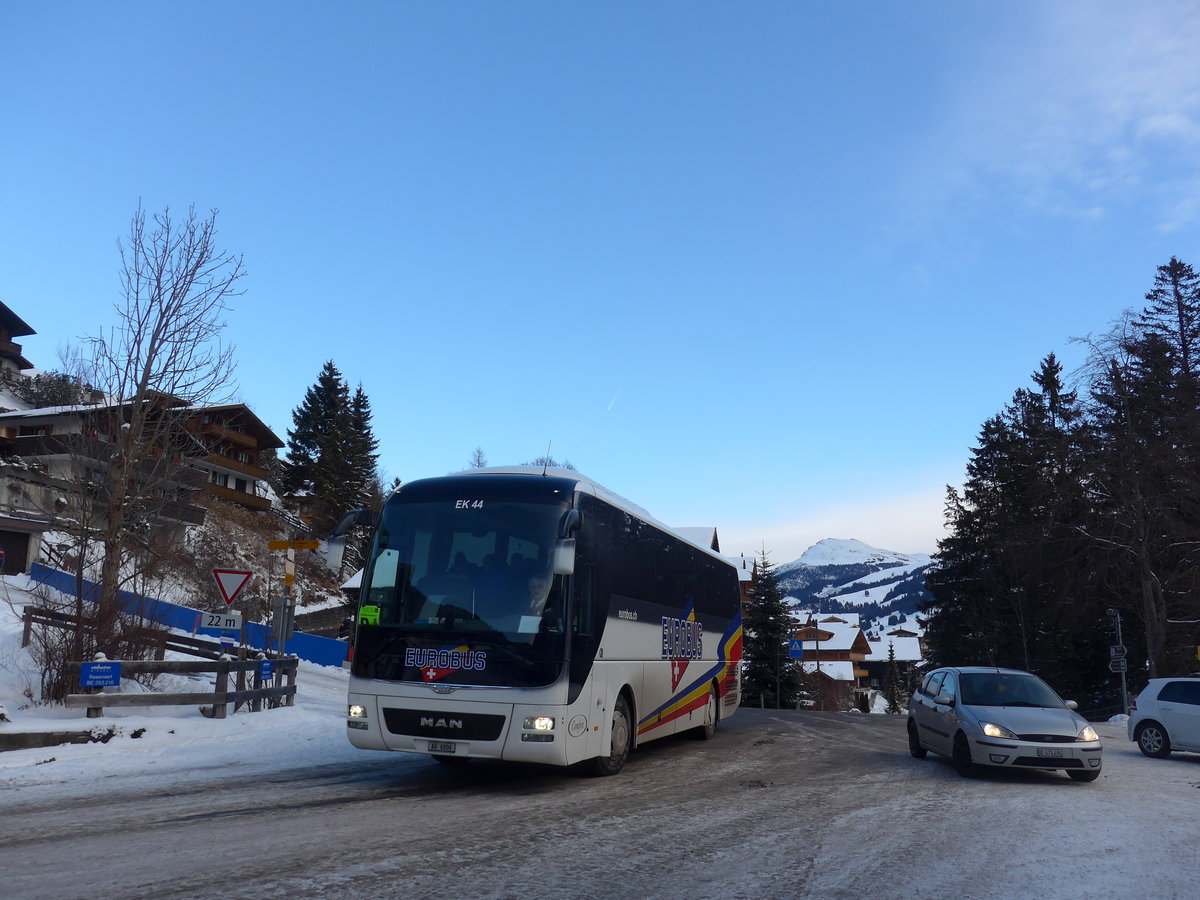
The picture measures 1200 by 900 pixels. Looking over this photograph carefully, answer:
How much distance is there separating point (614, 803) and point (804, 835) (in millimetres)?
2385

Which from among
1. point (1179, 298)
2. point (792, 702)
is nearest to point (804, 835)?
point (792, 702)

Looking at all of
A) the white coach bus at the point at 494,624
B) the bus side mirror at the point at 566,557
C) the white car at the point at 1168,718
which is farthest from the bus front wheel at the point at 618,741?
the white car at the point at 1168,718

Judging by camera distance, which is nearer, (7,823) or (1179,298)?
(7,823)

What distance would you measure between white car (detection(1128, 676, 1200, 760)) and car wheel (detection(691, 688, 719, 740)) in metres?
8.15

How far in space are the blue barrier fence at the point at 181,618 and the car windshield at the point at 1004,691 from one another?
14172mm

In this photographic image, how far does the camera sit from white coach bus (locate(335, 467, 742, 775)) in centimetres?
1009

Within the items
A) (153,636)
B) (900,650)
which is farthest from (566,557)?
(900,650)

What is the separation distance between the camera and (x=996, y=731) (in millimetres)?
12172

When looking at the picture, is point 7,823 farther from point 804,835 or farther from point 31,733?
point 804,835

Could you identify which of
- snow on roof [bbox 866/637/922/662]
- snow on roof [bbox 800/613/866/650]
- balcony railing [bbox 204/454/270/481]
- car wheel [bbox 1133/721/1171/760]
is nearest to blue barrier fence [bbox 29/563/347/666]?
car wheel [bbox 1133/721/1171/760]

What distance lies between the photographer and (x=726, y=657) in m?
18.9

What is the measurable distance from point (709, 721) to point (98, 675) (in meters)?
10.5

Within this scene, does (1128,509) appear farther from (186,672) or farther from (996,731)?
(186,672)

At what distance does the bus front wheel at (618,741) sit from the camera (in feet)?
38.8
